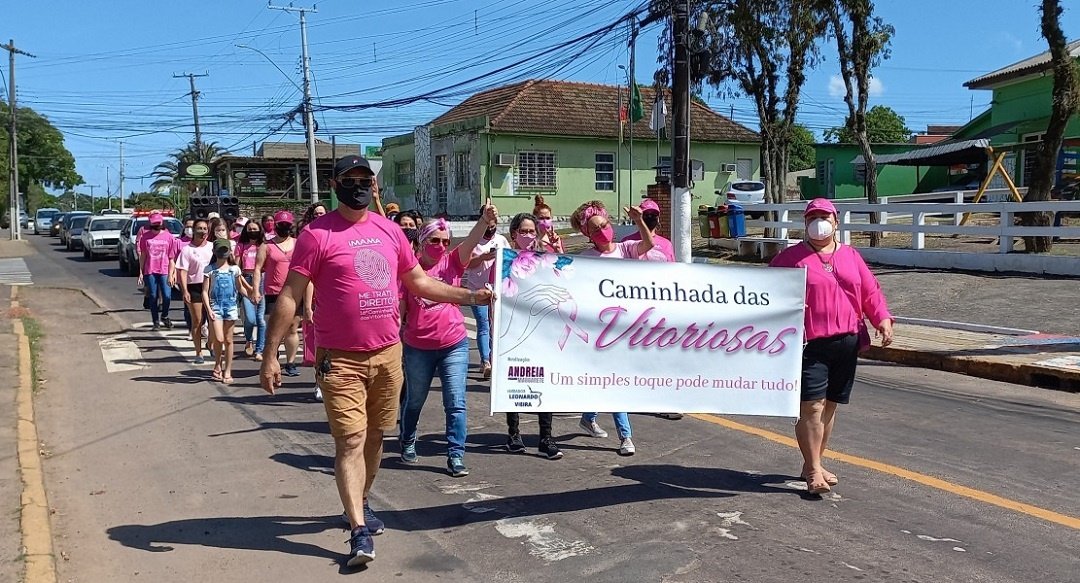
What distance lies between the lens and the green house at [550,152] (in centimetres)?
3625

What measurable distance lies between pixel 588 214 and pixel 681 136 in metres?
9.76

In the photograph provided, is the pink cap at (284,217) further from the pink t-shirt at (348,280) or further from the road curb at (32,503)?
the pink t-shirt at (348,280)

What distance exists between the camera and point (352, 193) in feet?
15.6

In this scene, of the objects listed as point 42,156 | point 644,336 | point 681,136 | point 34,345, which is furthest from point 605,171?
point 42,156

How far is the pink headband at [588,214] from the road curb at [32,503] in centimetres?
384

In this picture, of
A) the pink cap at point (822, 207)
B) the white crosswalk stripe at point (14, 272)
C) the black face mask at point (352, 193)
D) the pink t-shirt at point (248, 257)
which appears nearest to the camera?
the black face mask at point (352, 193)

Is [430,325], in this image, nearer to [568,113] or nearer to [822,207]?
[822,207]

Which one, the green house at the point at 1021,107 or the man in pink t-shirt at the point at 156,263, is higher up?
the green house at the point at 1021,107

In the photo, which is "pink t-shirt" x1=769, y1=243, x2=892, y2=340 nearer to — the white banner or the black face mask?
the white banner

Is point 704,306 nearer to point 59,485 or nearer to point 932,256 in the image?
point 59,485

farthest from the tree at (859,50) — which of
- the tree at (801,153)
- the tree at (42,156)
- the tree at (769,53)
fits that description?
the tree at (42,156)

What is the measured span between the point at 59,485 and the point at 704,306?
4.37 meters

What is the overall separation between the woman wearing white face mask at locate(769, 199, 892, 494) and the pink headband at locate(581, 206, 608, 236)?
155 cm

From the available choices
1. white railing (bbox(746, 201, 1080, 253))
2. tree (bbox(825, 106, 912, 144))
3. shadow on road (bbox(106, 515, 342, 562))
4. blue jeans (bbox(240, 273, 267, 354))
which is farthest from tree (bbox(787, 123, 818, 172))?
shadow on road (bbox(106, 515, 342, 562))
